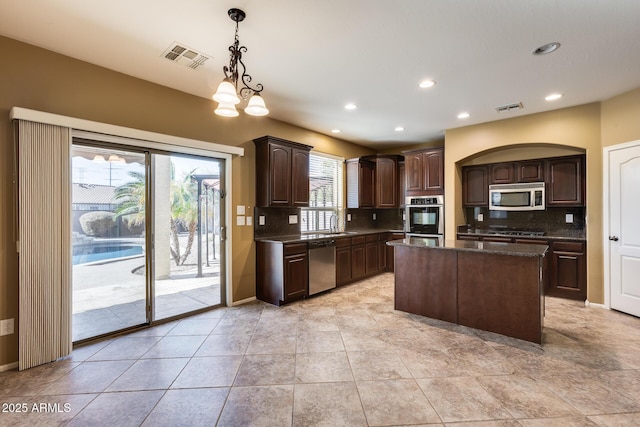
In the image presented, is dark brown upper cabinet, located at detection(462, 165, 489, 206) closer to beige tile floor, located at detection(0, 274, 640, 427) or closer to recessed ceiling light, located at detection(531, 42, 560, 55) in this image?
beige tile floor, located at detection(0, 274, 640, 427)

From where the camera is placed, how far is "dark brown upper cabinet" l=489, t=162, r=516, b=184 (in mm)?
4879

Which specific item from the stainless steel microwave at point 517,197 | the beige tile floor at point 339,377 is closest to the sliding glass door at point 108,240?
the beige tile floor at point 339,377

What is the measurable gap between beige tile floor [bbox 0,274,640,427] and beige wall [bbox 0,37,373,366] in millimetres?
846

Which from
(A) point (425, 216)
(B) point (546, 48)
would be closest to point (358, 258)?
(A) point (425, 216)

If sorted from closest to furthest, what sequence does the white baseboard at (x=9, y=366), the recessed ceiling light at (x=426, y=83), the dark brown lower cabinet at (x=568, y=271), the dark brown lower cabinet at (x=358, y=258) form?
the white baseboard at (x=9, y=366) → the recessed ceiling light at (x=426, y=83) → the dark brown lower cabinet at (x=568, y=271) → the dark brown lower cabinet at (x=358, y=258)

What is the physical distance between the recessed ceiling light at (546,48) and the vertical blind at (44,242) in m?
4.28

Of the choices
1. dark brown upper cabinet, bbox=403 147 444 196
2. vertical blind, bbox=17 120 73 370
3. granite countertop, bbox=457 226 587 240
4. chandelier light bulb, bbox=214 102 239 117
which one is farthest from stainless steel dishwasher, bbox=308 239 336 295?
vertical blind, bbox=17 120 73 370

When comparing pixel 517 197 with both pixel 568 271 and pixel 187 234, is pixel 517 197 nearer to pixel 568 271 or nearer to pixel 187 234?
pixel 568 271

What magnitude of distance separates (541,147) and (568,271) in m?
1.94

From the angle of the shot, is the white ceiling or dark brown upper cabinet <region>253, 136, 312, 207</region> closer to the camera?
the white ceiling

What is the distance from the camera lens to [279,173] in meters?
4.20

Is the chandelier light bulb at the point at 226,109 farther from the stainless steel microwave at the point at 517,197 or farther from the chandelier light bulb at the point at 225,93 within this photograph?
the stainless steel microwave at the point at 517,197

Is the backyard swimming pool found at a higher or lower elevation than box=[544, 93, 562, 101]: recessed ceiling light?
lower

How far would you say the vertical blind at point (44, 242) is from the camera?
7.85 ft
